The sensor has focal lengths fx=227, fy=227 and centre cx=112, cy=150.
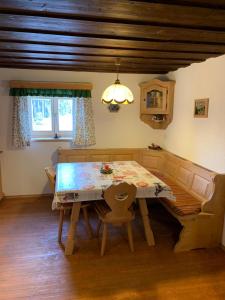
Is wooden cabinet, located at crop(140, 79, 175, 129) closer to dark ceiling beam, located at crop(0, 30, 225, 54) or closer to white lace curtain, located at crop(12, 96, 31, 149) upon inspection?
dark ceiling beam, located at crop(0, 30, 225, 54)

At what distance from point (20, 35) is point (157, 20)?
1.22 m

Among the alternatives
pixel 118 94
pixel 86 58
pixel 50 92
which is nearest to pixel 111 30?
pixel 118 94

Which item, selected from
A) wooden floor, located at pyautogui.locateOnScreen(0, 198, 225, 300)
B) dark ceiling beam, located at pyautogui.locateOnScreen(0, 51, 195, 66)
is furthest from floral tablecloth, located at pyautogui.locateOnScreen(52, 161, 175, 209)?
dark ceiling beam, located at pyautogui.locateOnScreen(0, 51, 195, 66)

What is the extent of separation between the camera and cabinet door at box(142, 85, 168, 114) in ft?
12.8

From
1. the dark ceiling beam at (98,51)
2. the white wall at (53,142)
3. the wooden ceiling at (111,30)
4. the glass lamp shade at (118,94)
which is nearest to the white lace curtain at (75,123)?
the white wall at (53,142)

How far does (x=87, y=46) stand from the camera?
7.75ft

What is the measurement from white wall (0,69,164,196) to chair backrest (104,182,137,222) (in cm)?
193

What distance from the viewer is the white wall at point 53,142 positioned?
3.79 metres

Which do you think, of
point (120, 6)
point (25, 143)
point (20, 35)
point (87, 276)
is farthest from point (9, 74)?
point (87, 276)

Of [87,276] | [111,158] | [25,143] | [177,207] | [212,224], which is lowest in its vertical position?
[87,276]

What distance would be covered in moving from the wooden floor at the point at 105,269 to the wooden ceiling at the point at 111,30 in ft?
7.30

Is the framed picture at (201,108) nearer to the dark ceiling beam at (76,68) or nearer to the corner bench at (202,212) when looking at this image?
the corner bench at (202,212)

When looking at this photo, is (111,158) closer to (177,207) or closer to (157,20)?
(177,207)

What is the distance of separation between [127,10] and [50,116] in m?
2.75
